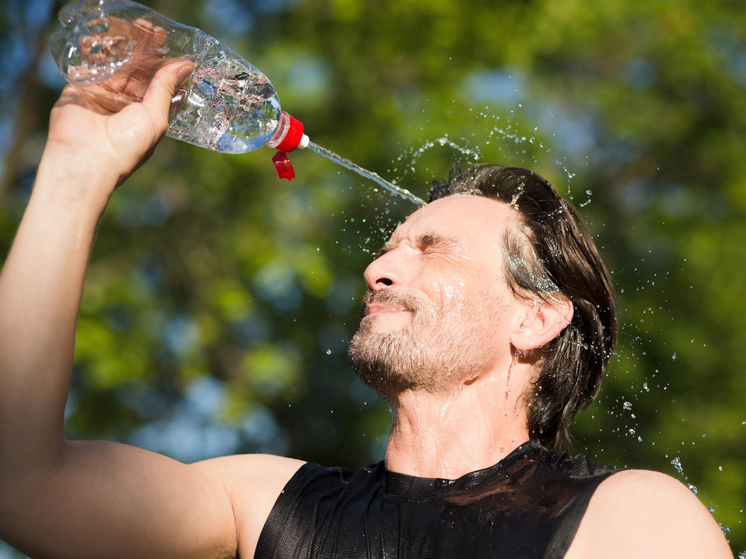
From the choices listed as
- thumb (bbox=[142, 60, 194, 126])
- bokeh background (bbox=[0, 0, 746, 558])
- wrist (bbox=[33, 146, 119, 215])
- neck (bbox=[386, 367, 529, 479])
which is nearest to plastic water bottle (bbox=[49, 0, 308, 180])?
thumb (bbox=[142, 60, 194, 126])

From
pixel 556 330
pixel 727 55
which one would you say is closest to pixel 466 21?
pixel 727 55

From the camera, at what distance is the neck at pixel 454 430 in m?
2.45

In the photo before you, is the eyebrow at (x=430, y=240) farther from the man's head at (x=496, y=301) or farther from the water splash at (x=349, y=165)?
the water splash at (x=349, y=165)

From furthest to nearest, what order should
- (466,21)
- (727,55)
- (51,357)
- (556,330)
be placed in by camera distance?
(727,55) → (466,21) → (556,330) → (51,357)

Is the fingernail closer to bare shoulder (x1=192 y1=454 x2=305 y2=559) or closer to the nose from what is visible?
the nose

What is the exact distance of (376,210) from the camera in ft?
25.8

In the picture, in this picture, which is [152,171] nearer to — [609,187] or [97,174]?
[609,187]

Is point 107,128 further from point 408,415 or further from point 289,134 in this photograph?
point 408,415

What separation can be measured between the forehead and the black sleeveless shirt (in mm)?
763

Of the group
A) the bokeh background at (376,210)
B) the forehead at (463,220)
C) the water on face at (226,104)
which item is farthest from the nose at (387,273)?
the bokeh background at (376,210)

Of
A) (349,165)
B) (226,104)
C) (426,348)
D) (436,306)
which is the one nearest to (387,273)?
(436,306)

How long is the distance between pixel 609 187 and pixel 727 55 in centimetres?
175

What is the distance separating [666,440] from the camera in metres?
7.88

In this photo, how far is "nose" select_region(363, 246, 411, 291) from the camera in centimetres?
267
